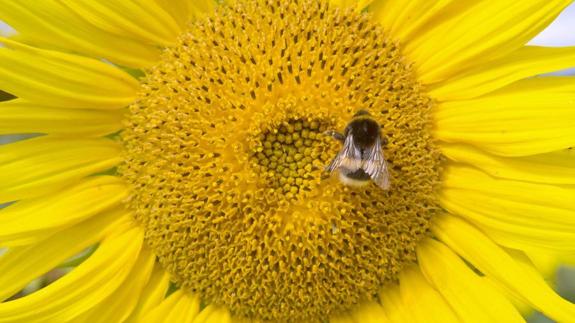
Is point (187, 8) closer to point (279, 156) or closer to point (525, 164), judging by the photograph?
point (279, 156)

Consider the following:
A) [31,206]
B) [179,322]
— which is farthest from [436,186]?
[31,206]

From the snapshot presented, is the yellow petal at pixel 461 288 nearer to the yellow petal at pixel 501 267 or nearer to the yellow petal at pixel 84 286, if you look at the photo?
the yellow petal at pixel 501 267

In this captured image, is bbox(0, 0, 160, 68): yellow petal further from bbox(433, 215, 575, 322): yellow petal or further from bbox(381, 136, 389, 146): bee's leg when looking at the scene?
bbox(433, 215, 575, 322): yellow petal

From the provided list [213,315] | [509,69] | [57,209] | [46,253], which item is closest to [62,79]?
[57,209]

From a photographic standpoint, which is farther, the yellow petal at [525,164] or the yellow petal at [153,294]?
the yellow petal at [153,294]

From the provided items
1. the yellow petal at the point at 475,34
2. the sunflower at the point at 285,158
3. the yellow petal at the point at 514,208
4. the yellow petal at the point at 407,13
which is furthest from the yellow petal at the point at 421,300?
the yellow petal at the point at 407,13
